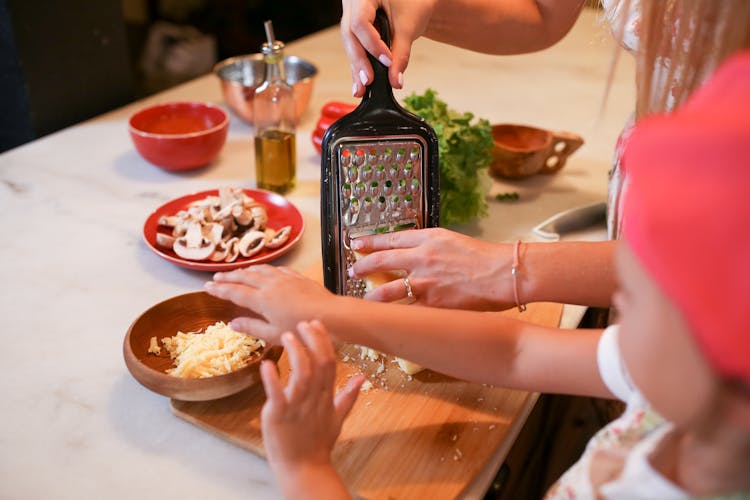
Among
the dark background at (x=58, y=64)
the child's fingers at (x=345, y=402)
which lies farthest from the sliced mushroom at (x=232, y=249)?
the dark background at (x=58, y=64)

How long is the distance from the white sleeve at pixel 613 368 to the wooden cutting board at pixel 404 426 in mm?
177

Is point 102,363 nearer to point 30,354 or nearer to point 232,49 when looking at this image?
point 30,354

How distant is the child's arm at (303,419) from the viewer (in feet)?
2.49

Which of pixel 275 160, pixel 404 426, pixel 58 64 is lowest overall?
pixel 404 426

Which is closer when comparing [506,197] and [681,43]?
[681,43]

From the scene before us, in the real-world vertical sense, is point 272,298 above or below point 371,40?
below

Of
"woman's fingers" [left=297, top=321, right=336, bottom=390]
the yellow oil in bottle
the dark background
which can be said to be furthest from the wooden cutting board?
the dark background

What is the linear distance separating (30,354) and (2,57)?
89 centimetres

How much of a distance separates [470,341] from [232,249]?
1.77 feet

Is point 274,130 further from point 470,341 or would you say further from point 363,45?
point 470,341

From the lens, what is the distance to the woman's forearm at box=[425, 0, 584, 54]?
4.53 feet

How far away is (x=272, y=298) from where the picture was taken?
0.87 m

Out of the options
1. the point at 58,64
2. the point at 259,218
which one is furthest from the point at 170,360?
the point at 58,64

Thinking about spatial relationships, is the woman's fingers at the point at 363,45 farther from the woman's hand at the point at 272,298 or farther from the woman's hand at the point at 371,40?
the woman's hand at the point at 272,298
